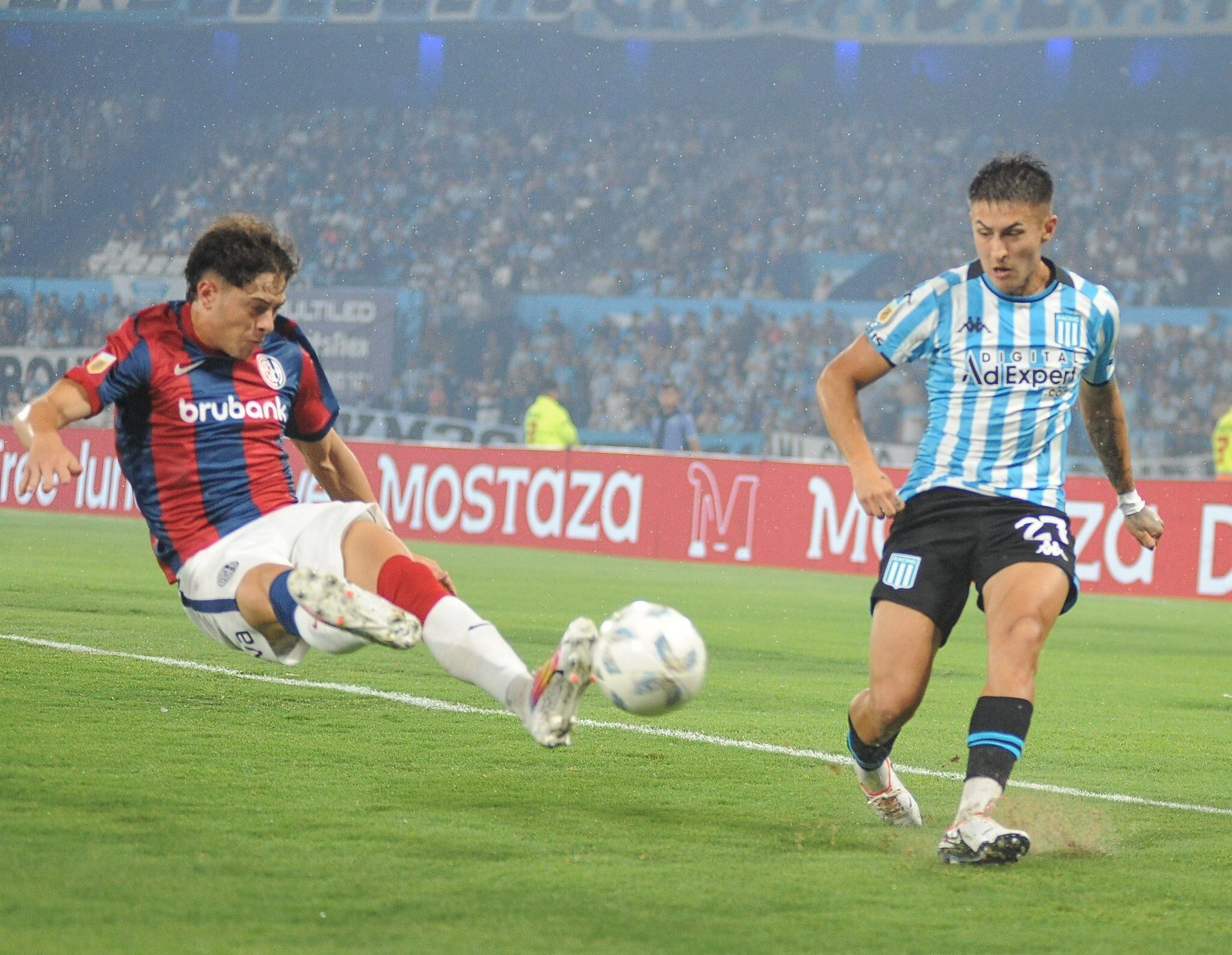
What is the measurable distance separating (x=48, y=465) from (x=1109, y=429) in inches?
111

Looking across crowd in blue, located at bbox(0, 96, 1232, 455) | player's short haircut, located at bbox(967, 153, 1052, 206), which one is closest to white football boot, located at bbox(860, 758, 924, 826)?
player's short haircut, located at bbox(967, 153, 1052, 206)

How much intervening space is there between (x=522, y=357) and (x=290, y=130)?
832 cm

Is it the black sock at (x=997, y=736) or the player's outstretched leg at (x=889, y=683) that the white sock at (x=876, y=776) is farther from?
the black sock at (x=997, y=736)

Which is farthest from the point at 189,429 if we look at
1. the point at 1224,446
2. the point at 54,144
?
the point at 54,144

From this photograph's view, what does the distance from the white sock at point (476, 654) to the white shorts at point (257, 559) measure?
393mm

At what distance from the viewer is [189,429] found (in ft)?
15.7

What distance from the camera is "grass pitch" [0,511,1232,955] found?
3.25 m

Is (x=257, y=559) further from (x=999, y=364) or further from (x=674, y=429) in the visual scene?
(x=674, y=429)

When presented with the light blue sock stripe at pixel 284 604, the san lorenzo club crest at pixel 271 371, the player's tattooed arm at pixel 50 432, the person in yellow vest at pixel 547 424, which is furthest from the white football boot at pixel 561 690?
the person in yellow vest at pixel 547 424

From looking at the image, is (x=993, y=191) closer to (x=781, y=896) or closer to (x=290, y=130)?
(x=781, y=896)

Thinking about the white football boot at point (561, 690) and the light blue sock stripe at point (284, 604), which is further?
the light blue sock stripe at point (284, 604)

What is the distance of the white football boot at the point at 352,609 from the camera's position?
403 centimetres

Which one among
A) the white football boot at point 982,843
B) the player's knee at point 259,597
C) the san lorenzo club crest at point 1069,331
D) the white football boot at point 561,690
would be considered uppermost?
the san lorenzo club crest at point 1069,331

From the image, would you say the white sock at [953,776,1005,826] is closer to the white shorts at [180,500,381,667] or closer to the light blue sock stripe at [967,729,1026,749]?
the light blue sock stripe at [967,729,1026,749]
